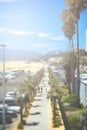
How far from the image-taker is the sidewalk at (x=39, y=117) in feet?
100

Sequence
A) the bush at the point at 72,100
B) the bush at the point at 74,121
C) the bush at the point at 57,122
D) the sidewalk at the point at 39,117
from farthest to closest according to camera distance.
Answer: the bush at the point at 72,100 < the bush at the point at 57,122 < the sidewalk at the point at 39,117 < the bush at the point at 74,121

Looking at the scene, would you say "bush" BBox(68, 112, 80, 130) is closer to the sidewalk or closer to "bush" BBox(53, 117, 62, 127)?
the sidewalk

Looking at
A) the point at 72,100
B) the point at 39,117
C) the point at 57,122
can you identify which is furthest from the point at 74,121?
the point at 72,100

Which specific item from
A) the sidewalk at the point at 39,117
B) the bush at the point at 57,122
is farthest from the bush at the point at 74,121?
the bush at the point at 57,122

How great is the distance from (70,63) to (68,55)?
61.5 inches

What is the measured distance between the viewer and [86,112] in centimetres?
2812

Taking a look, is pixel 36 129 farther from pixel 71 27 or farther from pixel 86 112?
pixel 71 27

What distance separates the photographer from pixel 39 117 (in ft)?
115

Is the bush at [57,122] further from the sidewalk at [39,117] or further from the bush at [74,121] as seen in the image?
the bush at [74,121]

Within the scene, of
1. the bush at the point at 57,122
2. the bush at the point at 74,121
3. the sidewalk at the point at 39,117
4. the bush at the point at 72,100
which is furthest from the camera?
the bush at the point at 72,100

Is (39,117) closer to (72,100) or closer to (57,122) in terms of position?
(57,122)

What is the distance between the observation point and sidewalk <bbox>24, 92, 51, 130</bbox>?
100 feet

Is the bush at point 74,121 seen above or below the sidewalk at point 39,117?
above

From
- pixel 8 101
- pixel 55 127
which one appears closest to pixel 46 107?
pixel 8 101
